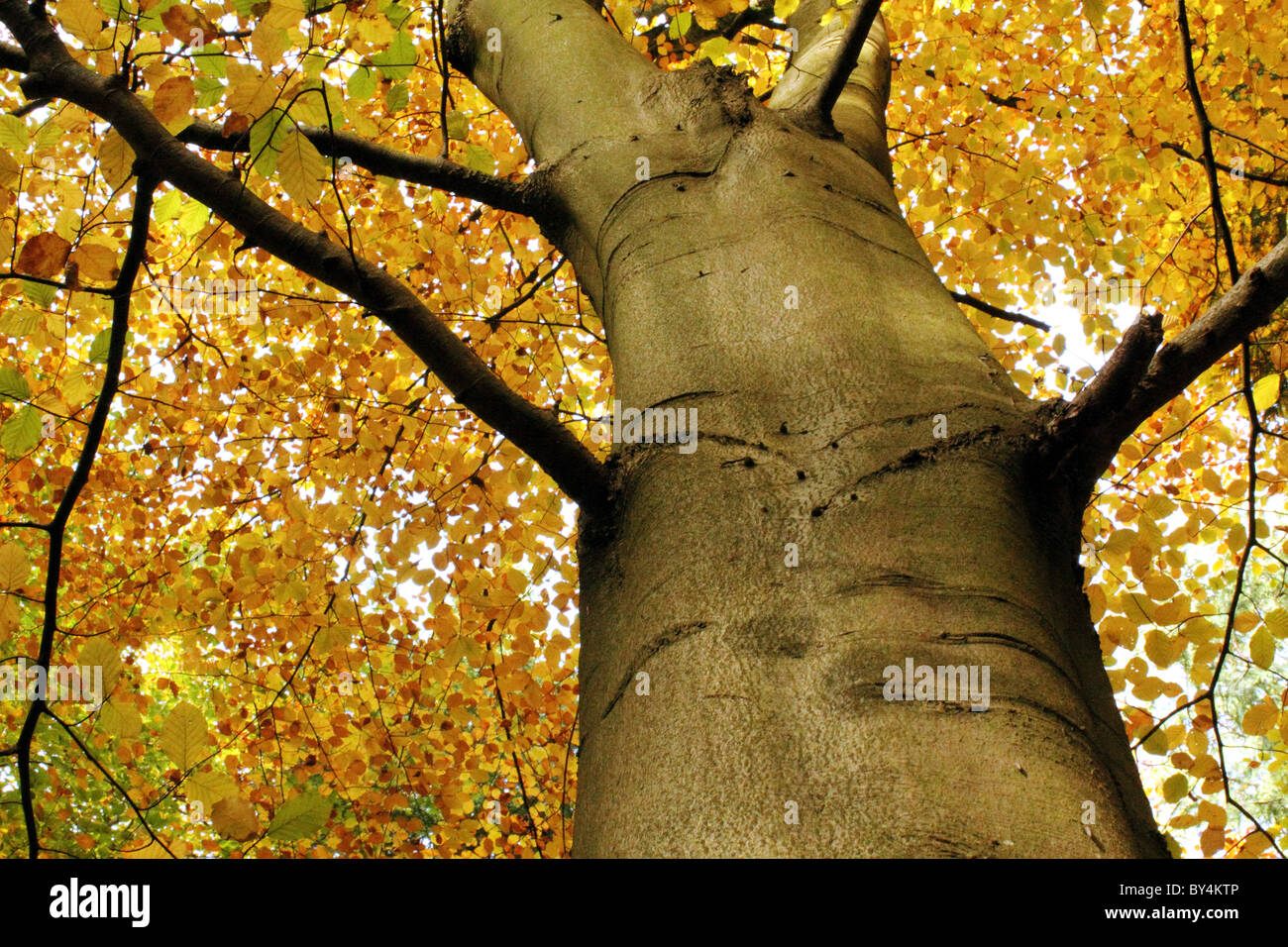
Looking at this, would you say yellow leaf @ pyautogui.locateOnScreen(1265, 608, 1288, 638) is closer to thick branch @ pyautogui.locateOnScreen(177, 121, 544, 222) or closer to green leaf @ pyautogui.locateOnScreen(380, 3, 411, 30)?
thick branch @ pyautogui.locateOnScreen(177, 121, 544, 222)

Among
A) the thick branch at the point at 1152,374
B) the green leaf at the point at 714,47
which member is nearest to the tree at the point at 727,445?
the thick branch at the point at 1152,374

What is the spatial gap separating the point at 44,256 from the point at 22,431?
583mm

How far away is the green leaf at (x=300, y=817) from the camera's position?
3.98 feet

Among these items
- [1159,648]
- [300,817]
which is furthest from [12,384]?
[1159,648]

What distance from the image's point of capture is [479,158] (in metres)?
2.54

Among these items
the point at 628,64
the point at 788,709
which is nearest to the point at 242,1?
the point at 628,64

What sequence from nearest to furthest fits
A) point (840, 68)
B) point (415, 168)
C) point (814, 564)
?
point (814, 564) < point (840, 68) < point (415, 168)

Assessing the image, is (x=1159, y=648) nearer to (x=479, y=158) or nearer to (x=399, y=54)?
(x=479, y=158)

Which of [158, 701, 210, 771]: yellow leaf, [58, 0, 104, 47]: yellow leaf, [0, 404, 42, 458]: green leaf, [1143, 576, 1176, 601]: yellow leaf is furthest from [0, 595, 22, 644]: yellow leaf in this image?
[1143, 576, 1176, 601]: yellow leaf

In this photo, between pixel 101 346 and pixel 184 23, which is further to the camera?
pixel 101 346

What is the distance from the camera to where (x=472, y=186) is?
8.14 ft

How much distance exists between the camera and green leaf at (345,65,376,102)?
2.09m

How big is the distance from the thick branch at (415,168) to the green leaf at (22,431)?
0.83 meters

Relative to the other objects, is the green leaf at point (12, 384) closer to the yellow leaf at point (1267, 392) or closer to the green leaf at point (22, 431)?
the green leaf at point (22, 431)
